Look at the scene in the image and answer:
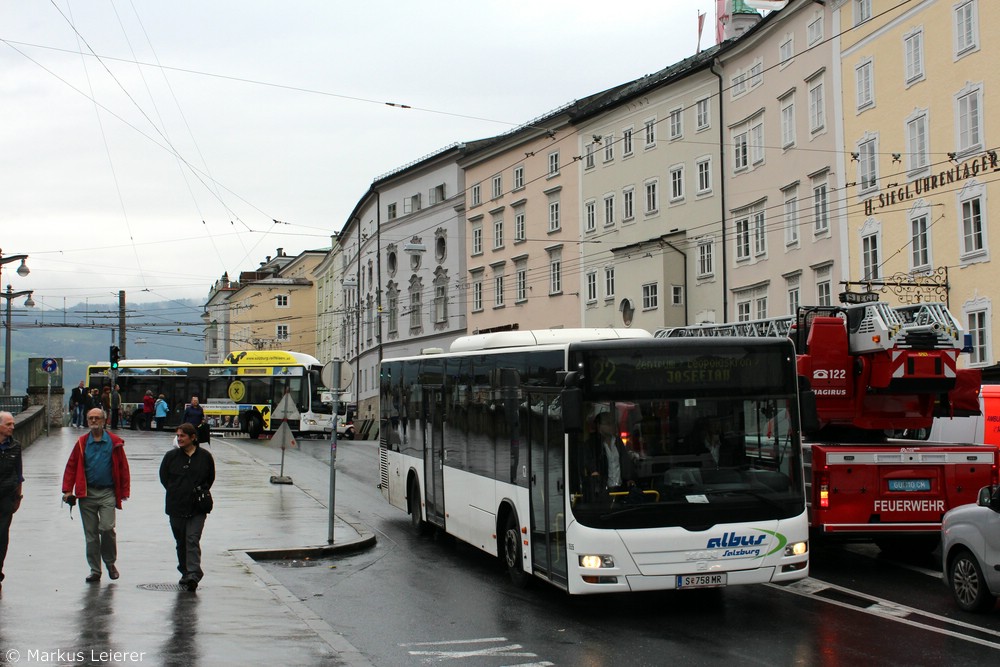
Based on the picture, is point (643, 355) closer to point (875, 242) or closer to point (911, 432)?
point (911, 432)

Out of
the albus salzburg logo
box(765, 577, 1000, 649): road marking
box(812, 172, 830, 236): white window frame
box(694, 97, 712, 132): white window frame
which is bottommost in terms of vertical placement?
box(765, 577, 1000, 649): road marking

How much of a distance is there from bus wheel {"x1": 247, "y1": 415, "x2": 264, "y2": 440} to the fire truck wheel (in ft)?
143

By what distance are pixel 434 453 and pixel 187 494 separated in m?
5.96

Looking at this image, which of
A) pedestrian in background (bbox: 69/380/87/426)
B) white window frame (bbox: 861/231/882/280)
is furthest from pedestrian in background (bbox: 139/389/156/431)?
white window frame (bbox: 861/231/882/280)

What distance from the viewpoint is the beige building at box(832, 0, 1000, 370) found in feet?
104

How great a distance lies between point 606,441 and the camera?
38.8ft

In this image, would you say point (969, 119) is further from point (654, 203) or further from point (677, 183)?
point (654, 203)

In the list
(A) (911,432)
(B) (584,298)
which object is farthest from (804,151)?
(A) (911,432)

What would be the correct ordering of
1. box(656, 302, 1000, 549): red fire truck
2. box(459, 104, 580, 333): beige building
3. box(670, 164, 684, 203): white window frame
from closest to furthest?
box(656, 302, 1000, 549): red fire truck, box(670, 164, 684, 203): white window frame, box(459, 104, 580, 333): beige building

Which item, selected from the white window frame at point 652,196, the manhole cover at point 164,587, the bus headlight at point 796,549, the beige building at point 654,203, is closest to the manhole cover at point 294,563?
the manhole cover at point 164,587

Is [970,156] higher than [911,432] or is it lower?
higher

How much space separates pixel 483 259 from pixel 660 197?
58.6 ft

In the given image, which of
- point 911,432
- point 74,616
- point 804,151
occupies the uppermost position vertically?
point 804,151

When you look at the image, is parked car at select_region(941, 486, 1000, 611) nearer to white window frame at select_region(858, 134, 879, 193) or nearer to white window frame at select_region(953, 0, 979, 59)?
white window frame at select_region(953, 0, 979, 59)
